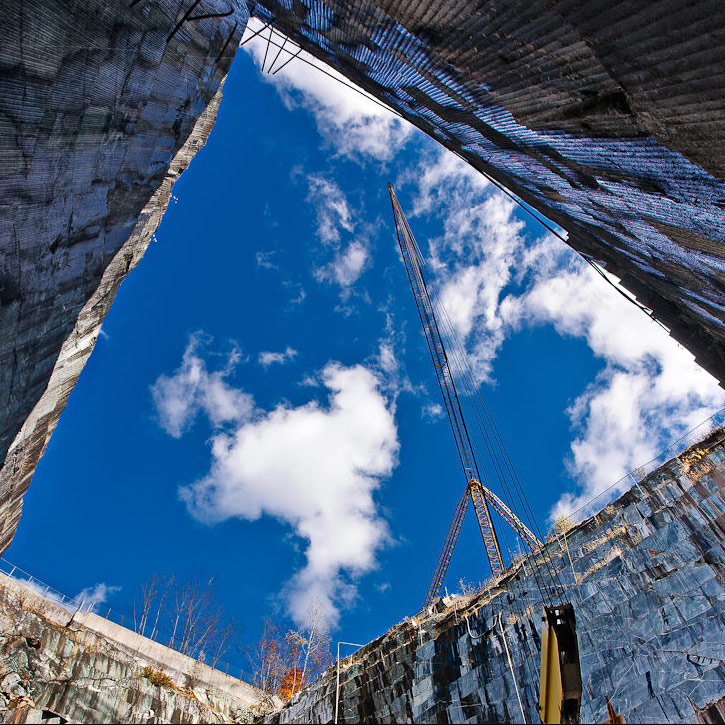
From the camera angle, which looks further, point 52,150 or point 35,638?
point 35,638

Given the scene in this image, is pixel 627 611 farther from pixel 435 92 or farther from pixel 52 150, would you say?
pixel 52 150

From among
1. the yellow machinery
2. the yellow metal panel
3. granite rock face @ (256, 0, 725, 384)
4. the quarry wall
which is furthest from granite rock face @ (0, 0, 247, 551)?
the yellow metal panel

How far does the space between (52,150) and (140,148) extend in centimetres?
212

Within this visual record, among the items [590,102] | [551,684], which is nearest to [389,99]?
[590,102]

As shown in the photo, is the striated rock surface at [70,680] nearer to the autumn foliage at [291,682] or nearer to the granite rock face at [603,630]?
the granite rock face at [603,630]

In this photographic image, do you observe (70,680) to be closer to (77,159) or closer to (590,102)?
(77,159)

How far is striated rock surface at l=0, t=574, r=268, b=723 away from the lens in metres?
11.8

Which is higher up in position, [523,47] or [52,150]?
[52,150]

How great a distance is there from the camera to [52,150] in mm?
5152

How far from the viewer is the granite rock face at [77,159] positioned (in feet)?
15.1

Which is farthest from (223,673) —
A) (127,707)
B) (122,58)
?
(122,58)

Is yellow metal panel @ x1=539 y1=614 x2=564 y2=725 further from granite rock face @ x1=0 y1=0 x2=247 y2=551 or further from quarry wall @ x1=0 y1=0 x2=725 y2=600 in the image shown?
granite rock face @ x1=0 y1=0 x2=247 y2=551

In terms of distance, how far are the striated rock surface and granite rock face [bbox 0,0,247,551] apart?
5919 mm

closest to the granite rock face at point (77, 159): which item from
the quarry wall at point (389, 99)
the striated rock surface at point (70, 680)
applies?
the quarry wall at point (389, 99)
